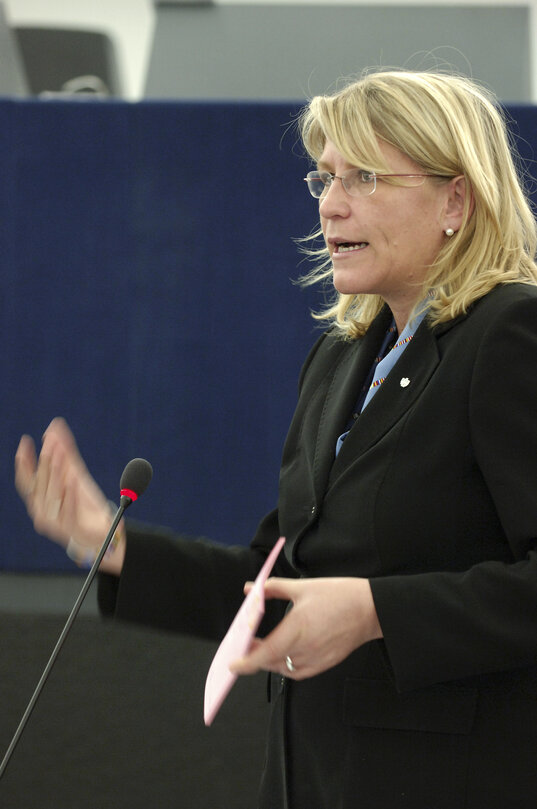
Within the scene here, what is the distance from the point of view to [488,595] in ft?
3.53

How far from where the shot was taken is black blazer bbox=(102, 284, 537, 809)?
108 centimetres

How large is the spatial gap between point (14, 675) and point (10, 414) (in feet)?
2.19

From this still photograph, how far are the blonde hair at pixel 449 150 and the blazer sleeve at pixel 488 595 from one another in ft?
0.64

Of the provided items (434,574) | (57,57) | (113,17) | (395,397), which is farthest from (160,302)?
(113,17)

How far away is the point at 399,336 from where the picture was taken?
138 cm

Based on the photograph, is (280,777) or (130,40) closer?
(280,777)

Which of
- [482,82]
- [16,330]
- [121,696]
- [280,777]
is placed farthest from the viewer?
[482,82]

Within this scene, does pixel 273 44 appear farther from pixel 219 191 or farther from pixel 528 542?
pixel 528 542

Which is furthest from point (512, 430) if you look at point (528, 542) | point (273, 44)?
point (273, 44)

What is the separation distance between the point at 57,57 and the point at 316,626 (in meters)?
4.05

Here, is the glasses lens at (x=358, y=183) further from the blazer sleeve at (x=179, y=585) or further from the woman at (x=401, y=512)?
the blazer sleeve at (x=179, y=585)

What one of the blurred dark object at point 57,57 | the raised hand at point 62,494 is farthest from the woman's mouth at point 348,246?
the blurred dark object at point 57,57

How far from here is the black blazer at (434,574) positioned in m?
1.08

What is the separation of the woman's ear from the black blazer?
0.45ft
